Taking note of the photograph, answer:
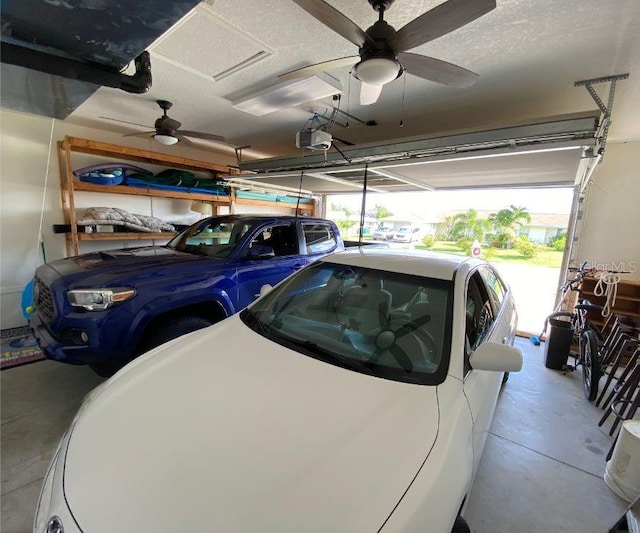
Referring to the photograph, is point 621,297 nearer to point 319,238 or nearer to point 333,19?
point 319,238

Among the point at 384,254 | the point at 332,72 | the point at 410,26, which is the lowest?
the point at 384,254

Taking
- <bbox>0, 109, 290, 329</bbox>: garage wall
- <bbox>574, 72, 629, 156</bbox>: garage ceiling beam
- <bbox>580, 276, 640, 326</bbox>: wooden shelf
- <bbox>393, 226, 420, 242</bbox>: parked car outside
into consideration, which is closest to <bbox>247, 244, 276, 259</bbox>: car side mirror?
<bbox>574, 72, 629, 156</bbox>: garage ceiling beam

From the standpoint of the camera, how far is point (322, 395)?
1.20 m

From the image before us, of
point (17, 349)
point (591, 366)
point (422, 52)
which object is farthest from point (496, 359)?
point (17, 349)

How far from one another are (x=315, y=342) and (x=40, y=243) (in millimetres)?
5049

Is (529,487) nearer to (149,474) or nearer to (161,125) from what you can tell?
(149,474)

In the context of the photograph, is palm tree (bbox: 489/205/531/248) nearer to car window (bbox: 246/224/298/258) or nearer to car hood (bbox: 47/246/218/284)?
car window (bbox: 246/224/298/258)

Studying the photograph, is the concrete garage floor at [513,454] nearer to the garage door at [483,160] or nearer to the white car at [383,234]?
the garage door at [483,160]

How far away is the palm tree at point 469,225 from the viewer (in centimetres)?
734

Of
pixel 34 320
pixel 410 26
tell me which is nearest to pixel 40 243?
pixel 34 320

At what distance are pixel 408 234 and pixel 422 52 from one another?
20.9 feet

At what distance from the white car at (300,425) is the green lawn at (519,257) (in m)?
4.25

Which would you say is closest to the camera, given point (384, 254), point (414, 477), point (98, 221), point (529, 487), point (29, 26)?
point (414, 477)

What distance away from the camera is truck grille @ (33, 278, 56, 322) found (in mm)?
2289
